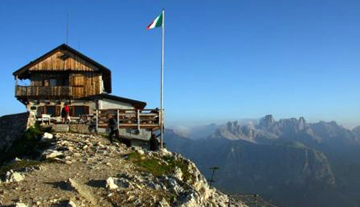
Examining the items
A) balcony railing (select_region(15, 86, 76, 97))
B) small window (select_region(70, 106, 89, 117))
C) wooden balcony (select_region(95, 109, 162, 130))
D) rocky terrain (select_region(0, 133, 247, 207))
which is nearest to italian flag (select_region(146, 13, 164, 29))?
wooden balcony (select_region(95, 109, 162, 130))

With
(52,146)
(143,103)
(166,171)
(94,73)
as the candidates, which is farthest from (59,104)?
(166,171)

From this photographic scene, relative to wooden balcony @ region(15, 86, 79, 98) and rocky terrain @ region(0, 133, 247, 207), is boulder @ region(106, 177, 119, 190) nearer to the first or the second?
rocky terrain @ region(0, 133, 247, 207)

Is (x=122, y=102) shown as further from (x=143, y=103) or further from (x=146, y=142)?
(x=146, y=142)

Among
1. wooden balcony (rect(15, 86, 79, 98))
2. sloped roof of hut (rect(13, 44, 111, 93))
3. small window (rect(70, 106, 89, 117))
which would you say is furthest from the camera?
sloped roof of hut (rect(13, 44, 111, 93))

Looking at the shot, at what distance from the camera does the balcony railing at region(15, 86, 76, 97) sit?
50.0m

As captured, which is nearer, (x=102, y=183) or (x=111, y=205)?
(x=111, y=205)

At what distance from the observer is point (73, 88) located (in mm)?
51938

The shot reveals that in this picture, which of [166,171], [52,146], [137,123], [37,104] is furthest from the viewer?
[37,104]

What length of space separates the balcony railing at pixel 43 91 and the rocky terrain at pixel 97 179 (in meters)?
22.4

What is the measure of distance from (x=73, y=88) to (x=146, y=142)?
1789 centimetres

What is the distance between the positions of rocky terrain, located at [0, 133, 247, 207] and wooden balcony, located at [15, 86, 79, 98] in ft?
73.4

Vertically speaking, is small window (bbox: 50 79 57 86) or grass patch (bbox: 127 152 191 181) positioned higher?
small window (bbox: 50 79 57 86)

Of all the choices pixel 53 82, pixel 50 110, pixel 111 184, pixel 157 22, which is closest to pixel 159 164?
pixel 111 184

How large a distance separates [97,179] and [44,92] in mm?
33070
